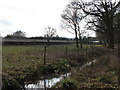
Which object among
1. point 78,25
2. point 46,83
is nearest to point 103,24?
point 78,25

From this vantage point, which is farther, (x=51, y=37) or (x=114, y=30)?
(x=51, y=37)

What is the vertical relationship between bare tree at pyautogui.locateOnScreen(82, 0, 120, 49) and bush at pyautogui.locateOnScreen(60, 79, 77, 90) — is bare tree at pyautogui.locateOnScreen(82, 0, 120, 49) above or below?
above

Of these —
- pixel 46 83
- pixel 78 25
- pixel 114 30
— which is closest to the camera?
pixel 46 83

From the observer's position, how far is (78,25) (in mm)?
39156

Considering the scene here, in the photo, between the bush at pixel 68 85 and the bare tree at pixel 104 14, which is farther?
the bare tree at pixel 104 14

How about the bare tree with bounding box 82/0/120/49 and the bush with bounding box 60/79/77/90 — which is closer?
the bush with bounding box 60/79/77/90

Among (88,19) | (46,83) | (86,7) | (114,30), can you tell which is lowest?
(46,83)

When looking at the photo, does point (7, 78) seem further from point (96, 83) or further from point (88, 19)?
point (88, 19)

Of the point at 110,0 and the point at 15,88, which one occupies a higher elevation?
the point at 110,0

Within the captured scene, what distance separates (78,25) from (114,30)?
12597 mm

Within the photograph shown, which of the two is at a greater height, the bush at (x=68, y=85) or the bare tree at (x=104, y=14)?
the bare tree at (x=104, y=14)

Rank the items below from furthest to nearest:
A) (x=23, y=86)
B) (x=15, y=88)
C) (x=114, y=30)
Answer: (x=114, y=30)
(x=23, y=86)
(x=15, y=88)

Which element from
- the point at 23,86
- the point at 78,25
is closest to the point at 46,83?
the point at 23,86

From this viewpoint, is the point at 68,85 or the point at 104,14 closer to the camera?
the point at 68,85
